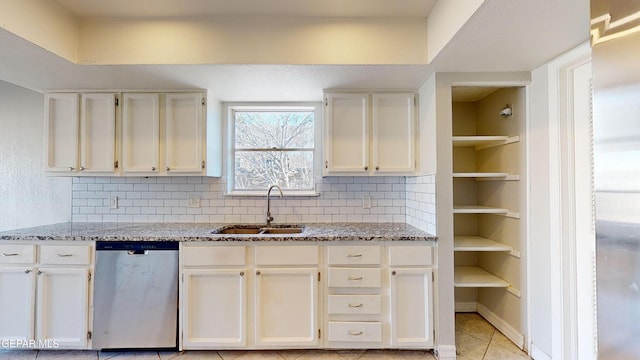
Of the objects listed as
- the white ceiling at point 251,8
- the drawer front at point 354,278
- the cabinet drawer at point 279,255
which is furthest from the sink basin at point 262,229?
the white ceiling at point 251,8

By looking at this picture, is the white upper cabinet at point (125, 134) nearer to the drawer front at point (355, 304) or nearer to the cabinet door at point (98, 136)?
the cabinet door at point (98, 136)

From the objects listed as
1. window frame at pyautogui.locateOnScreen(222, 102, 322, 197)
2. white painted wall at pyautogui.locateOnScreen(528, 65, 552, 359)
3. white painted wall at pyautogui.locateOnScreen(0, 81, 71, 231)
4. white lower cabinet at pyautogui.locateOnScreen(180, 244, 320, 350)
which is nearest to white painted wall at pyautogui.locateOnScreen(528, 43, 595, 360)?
white painted wall at pyautogui.locateOnScreen(528, 65, 552, 359)

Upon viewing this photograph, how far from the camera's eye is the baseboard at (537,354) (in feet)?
6.35

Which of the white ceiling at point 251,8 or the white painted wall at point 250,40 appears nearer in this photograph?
the white ceiling at point 251,8

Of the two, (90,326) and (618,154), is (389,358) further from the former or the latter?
(90,326)

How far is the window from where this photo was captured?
2877mm

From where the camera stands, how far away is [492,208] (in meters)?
2.48

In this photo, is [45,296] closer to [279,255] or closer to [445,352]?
[279,255]

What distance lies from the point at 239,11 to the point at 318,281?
1854 mm

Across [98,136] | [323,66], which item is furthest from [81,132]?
[323,66]

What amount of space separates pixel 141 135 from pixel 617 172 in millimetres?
2801

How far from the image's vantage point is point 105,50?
189 centimetres

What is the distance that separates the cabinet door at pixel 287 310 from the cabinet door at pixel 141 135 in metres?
1.35

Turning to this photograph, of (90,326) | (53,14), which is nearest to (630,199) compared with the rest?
(53,14)
